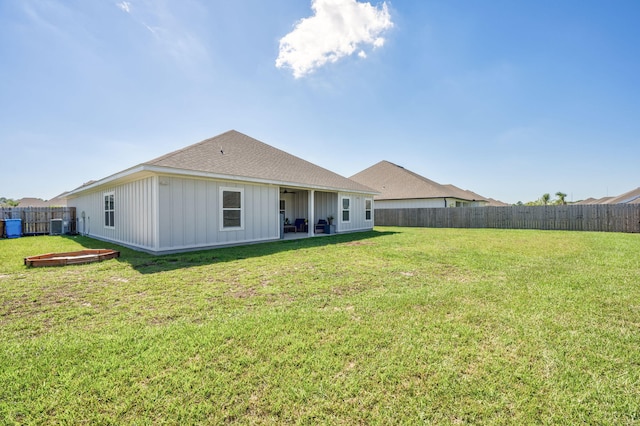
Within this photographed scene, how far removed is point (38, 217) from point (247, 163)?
1338cm

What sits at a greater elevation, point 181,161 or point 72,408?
point 181,161

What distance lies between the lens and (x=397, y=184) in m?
25.4

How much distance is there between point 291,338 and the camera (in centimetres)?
272

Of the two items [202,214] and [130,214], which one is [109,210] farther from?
[202,214]

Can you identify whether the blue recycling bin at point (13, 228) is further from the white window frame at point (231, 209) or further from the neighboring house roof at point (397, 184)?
the neighboring house roof at point (397, 184)

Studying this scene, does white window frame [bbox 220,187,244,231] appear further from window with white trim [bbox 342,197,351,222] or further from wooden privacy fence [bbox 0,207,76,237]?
wooden privacy fence [bbox 0,207,76,237]

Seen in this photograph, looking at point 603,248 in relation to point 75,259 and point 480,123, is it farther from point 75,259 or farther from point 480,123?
point 75,259

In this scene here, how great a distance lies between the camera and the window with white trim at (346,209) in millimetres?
14836

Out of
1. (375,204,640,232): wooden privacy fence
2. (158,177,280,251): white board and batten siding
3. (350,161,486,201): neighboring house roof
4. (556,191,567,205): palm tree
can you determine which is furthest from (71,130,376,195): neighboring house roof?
(556,191,567,205): palm tree

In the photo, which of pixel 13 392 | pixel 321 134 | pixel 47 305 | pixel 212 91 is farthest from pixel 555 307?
pixel 321 134

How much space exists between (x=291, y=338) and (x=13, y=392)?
6.94 ft

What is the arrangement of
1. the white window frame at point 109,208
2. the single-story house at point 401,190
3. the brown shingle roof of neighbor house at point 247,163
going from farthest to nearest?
1. the single-story house at point 401,190
2. the white window frame at point 109,208
3. the brown shingle roof of neighbor house at point 247,163

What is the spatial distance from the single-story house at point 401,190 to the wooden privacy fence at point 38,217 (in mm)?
20088

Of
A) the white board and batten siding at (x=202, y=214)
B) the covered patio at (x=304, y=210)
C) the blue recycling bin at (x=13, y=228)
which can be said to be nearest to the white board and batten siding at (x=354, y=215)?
the covered patio at (x=304, y=210)
